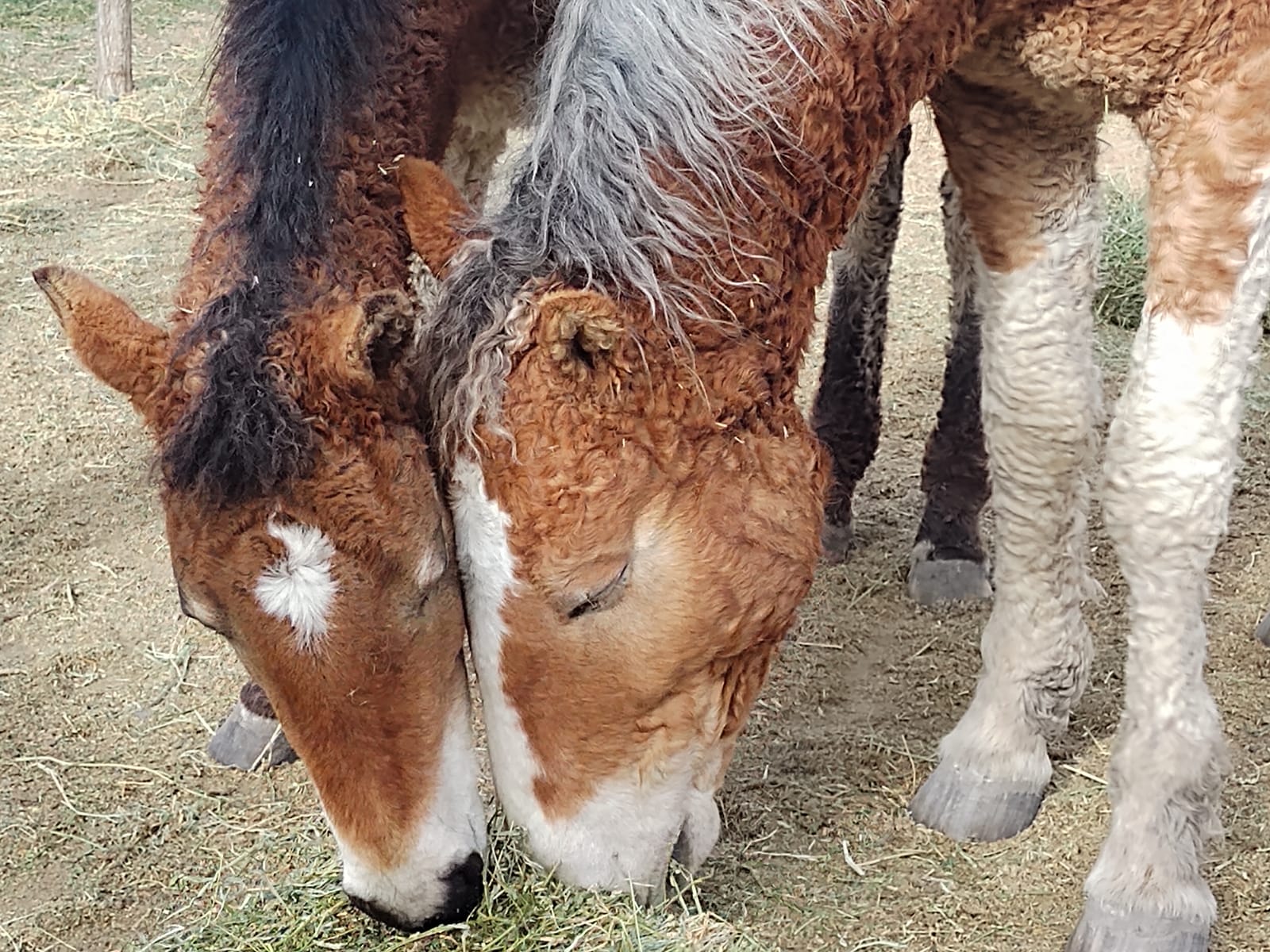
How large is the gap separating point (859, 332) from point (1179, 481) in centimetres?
180

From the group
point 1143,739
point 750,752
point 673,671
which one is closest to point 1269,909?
point 1143,739

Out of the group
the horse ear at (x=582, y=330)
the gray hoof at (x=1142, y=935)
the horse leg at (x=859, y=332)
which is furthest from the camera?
the horse leg at (x=859, y=332)

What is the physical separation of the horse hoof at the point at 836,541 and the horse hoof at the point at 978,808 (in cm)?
132

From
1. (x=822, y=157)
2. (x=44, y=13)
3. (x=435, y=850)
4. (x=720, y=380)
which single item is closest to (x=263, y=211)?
(x=720, y=380)

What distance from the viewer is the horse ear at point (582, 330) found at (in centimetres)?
222

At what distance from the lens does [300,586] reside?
2361 mm

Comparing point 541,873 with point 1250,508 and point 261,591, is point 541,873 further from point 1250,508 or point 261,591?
point 1250,508

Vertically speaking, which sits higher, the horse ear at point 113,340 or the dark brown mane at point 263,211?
the dark brown mane at point 263,211

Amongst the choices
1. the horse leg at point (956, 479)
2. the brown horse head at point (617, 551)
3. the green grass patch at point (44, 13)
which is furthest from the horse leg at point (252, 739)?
the green grass patch at point (44, 13)

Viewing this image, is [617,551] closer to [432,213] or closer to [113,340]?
[432,213]

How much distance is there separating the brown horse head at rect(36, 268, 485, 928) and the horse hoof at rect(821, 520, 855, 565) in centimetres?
226

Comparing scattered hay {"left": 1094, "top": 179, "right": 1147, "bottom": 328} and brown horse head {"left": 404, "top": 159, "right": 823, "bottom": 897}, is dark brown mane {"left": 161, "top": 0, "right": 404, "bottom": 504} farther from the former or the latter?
scattered hay {"left": 1094, "top": 179, "right": 1147, "bottom": 328}

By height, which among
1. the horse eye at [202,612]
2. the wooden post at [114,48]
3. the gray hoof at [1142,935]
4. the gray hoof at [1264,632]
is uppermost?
the horse eye at [202,612]

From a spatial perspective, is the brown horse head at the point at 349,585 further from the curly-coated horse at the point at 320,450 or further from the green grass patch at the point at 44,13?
the green grass patch at the point at 44,13
